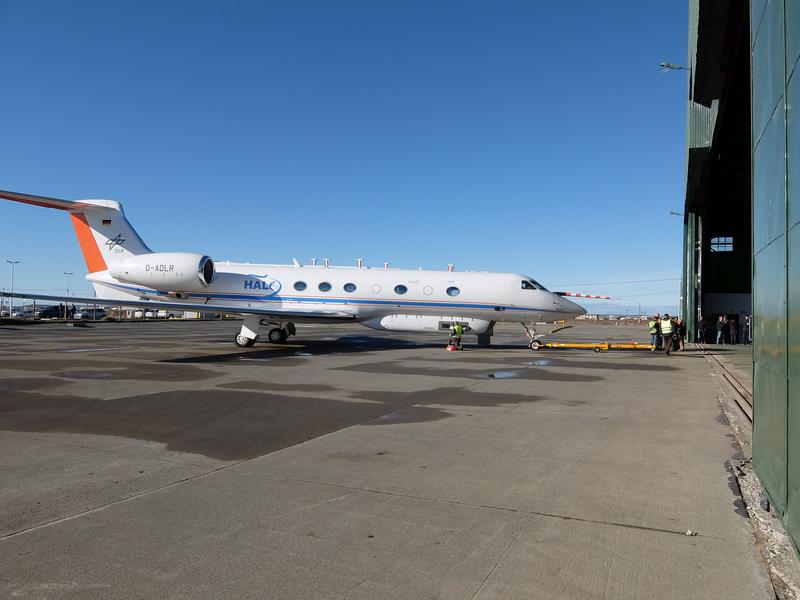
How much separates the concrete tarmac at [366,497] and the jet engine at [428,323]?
11302 millimetres

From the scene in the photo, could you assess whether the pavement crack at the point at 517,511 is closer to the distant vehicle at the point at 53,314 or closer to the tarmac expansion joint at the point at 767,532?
the tarmac expansion joint at the point at 767,532

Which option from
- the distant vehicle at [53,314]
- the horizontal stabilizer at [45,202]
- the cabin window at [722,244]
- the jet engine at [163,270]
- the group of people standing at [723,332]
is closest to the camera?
the horizontal stabilizer at [45,202]

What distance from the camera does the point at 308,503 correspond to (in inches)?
180

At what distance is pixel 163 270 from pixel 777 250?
65.1 ft

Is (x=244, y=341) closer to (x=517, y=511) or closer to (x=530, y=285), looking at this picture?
(x=530, y=285)

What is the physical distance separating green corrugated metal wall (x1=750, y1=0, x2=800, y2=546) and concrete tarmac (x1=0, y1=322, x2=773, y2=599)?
0.62 m

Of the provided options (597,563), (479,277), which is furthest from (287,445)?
(479,277)

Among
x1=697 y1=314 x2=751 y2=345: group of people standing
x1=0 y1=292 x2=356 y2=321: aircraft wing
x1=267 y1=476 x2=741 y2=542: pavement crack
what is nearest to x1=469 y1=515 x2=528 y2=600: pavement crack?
x1=267 y1=476 x2=741 y2=542: pavement crack

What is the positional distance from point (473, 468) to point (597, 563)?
2.15m

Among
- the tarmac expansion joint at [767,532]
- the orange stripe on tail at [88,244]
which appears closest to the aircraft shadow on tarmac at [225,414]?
the tarmac expansion joint at [767,532]

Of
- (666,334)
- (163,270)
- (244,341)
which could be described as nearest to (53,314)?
(163,270)

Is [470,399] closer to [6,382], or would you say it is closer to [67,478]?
[67,478]

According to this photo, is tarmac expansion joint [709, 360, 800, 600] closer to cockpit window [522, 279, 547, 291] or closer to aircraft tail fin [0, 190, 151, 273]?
cockpit window [522, 279, 547, 291]

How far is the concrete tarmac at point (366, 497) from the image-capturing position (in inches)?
132
